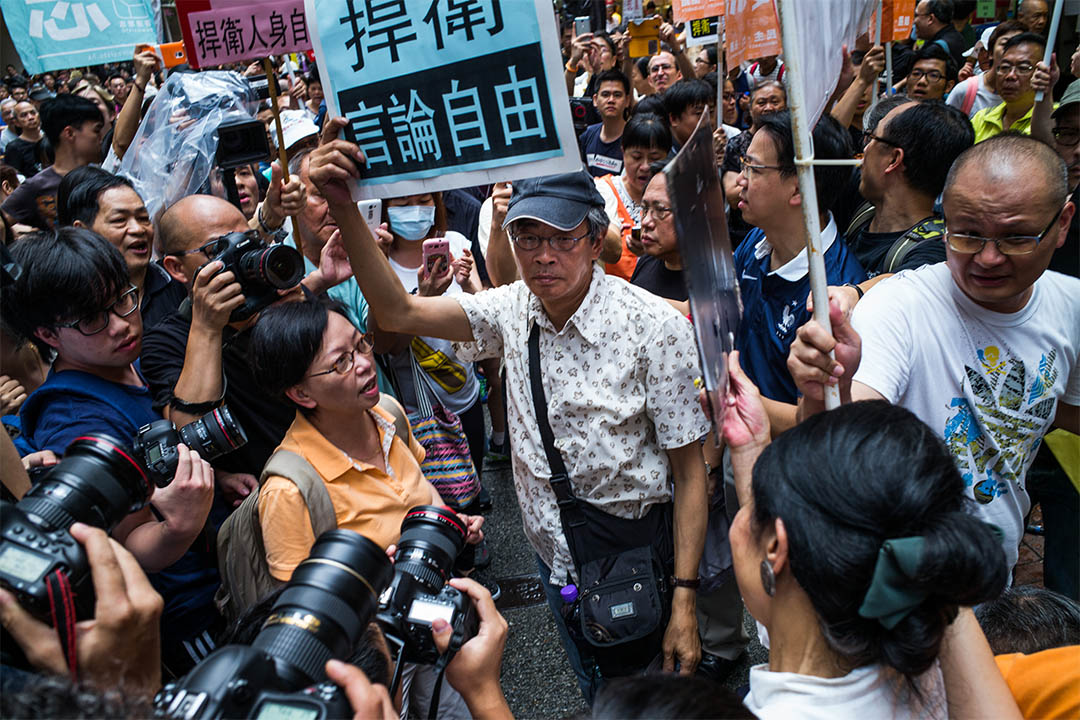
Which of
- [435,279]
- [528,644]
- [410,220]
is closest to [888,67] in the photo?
[410,220]

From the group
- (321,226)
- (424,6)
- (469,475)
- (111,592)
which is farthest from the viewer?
(321,226)

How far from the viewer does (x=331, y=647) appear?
1.25m

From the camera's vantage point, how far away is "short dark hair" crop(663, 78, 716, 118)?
208 inches

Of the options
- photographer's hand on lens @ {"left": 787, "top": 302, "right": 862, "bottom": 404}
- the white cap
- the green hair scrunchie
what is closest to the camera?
the green hair scrunchie

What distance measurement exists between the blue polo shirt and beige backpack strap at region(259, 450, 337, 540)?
142cm

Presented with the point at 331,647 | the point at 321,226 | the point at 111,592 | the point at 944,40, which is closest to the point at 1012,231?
the point at 331,647

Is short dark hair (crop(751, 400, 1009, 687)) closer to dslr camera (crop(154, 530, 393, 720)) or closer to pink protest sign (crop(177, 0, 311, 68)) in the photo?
dslr camera (crop(154, 530, 393, 720))

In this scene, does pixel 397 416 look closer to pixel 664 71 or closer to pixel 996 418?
pixel 996 418

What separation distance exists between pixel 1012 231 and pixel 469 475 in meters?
2.20

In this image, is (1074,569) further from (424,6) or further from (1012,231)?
(424,6)

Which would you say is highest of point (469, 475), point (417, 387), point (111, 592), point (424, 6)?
point (424, 6)

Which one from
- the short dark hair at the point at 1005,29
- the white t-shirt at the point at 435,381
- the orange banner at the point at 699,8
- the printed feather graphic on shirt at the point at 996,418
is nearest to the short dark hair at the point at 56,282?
the white t-shirt at the point at 435,381

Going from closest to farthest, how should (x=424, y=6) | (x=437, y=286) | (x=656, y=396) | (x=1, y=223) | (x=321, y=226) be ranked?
(x=424, y=6) < (x=656, y=396) < (x=437, y=286) < (x=321, y=226) < (x=1, y=223)

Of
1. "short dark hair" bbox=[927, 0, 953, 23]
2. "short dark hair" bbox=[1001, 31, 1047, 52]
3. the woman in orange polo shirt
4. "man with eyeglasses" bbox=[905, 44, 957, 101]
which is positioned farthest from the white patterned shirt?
"short dark hair" bbox=[927, 0, 953, 23]
